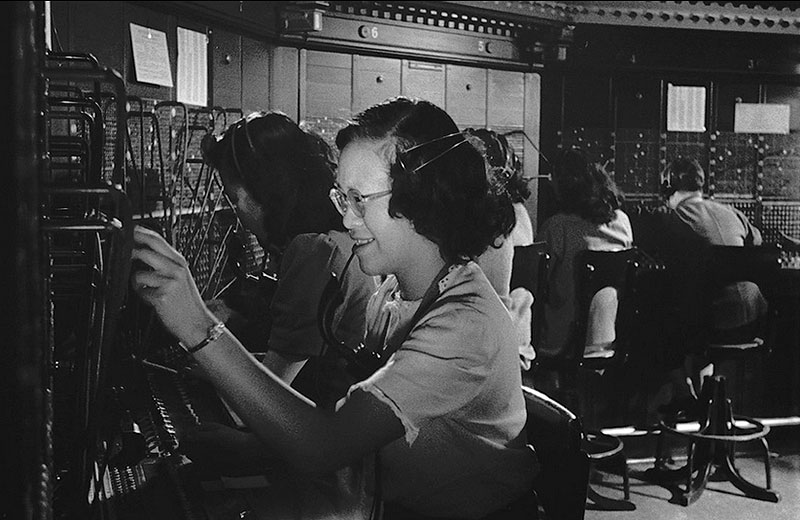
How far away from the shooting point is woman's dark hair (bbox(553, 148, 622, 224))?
3.47m

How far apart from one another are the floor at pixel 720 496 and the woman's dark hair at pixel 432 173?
2237 mm

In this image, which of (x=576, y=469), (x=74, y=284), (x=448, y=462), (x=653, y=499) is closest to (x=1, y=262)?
(x=74, y=284)

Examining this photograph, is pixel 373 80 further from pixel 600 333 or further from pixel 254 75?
pixel 600 333

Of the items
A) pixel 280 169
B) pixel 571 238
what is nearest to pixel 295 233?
pixel 280 169

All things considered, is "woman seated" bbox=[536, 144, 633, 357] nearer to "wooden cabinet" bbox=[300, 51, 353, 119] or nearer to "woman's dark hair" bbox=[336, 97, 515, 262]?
"wooden cabinet" bbox=[300, 51, 353, 119]

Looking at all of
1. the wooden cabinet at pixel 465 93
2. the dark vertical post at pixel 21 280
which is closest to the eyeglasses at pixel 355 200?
the dark vertical post at pixel 21 280

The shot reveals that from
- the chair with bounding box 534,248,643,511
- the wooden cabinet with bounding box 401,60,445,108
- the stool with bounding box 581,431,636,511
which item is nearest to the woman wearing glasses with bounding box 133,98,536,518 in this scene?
the wooden cabinet with bounding box 401,60,445,108

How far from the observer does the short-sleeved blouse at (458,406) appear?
118 centimetres

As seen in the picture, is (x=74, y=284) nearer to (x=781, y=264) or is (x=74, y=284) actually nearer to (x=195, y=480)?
(x=195, y=480)

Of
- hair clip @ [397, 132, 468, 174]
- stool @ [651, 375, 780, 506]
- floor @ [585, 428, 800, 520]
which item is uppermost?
hair clip @ [397, 132, 468, 174]

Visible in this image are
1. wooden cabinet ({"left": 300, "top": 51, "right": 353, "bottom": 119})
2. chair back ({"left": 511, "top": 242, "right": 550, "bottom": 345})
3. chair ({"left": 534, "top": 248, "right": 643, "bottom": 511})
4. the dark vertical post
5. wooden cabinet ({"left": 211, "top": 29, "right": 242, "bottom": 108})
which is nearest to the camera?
the dark vertical post

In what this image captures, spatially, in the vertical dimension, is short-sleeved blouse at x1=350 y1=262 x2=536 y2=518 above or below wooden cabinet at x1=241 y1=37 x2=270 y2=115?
below

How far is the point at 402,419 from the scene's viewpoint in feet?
3.80

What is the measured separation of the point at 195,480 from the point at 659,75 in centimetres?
303
